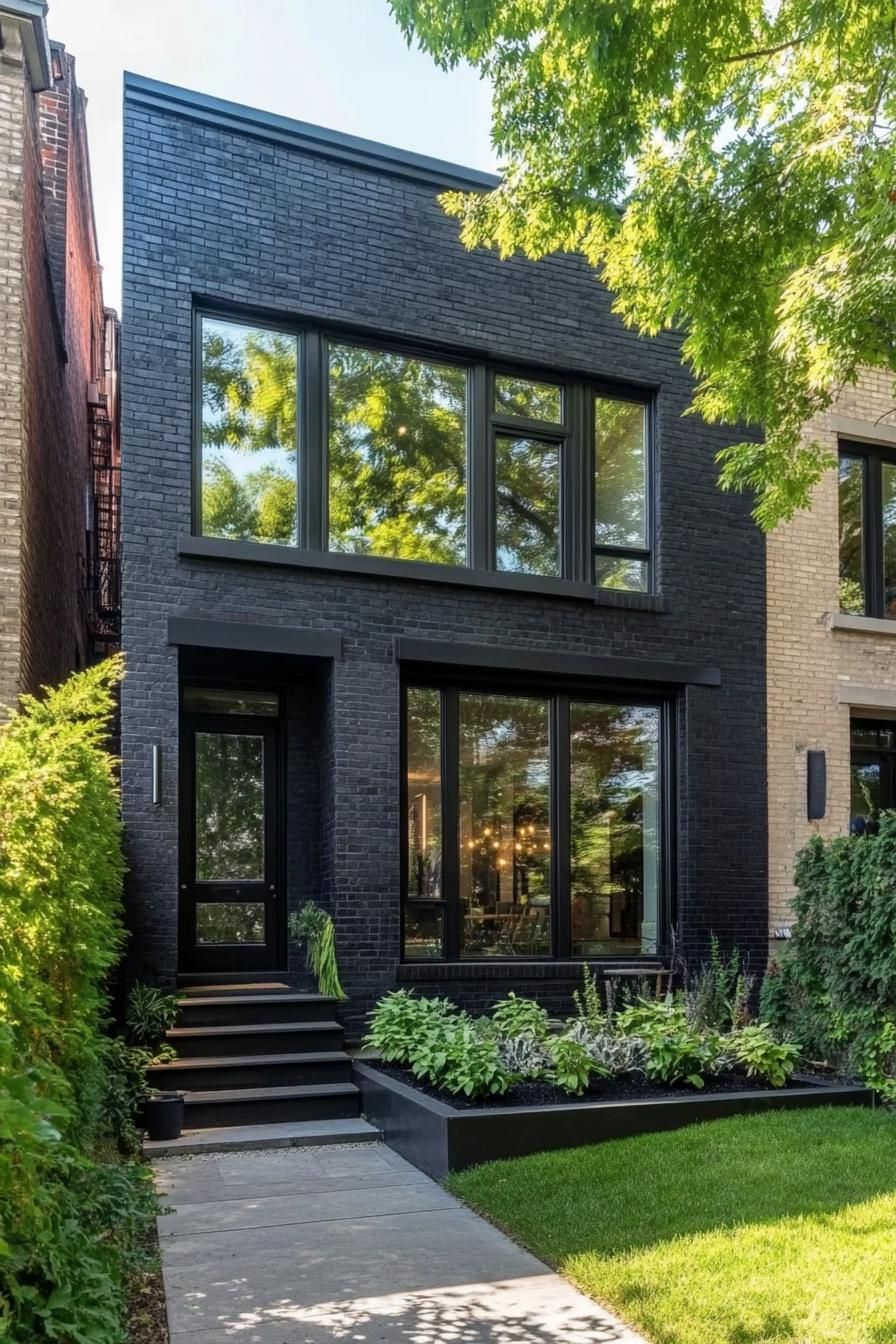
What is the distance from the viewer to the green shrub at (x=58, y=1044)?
2861 mm

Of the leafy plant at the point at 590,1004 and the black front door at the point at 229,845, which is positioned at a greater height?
the black front door at the point at 229,845

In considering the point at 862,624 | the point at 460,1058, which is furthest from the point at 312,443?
the point at 862,624

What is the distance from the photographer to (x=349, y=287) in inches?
377

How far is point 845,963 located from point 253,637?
5.26 m

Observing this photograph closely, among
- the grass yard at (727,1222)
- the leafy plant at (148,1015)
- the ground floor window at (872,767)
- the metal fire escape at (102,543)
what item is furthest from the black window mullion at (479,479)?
the metal fire escape at (102,543)

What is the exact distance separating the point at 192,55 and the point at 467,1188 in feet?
29.3

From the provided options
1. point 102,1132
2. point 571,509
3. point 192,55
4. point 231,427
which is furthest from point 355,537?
point 102,1132

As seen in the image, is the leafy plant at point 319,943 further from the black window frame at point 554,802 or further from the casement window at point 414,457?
the casement window at point 414,457

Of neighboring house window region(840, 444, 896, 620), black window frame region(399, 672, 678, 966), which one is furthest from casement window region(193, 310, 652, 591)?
neighboring house window region(840, 444, 896, 620)

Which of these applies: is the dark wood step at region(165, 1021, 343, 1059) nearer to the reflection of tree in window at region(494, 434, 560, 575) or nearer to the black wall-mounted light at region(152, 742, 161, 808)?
the black wall-mounted light at region(152, 742, 161, 808)

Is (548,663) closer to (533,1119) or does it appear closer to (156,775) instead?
(156,775)

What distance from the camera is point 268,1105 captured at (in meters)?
7.81

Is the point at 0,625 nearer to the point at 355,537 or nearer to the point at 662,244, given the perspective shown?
the point at 355,537

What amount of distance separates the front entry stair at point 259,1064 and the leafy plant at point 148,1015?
10 cm
